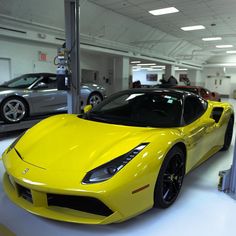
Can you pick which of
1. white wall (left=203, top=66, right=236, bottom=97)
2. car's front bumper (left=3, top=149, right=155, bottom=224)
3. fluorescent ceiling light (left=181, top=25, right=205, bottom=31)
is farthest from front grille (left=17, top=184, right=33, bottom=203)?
white wall (left=203, top=66, right=236, bottom=97)

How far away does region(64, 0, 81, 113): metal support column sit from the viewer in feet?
13.1

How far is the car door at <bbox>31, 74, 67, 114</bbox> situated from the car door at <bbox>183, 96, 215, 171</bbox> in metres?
3.31

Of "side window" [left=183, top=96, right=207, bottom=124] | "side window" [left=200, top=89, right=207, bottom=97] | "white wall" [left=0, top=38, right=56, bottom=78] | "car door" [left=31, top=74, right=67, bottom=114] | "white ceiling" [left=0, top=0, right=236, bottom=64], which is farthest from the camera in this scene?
"side window" [left=200, top=89, right=207, bottom=97]

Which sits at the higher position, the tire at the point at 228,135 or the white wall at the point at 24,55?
the white wall at the point at 24,55

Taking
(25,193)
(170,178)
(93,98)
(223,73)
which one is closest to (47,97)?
(93,98)

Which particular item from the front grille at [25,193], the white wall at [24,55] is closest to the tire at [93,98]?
the white wall at [24,55]

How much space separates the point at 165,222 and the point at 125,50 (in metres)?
11.3

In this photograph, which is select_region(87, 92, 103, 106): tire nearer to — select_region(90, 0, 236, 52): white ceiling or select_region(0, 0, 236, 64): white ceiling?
select_region(0, 0, 236, 64): white ceiling

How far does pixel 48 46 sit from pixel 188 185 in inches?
333

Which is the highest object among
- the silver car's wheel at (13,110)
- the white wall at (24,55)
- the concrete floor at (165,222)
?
the white wall at (24,55)

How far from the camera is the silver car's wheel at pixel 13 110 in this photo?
4.50 m

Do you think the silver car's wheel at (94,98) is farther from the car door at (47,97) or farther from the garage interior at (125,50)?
the car door at (47,97)

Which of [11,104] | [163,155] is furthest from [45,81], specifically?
[163,155]

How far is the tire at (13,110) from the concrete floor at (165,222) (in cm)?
250
